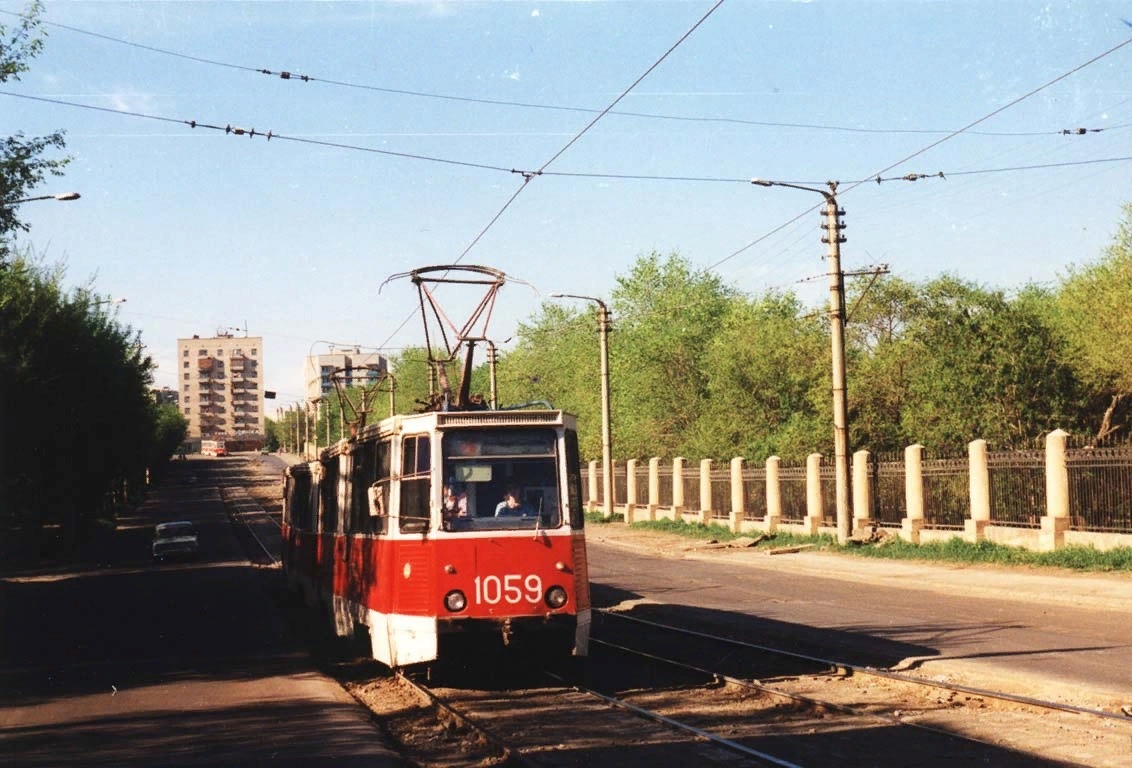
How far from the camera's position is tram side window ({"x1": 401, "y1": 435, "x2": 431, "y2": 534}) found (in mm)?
13500

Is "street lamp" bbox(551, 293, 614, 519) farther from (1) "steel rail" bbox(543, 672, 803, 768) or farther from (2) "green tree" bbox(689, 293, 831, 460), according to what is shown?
(1) "steel rail" bbox(543, 672, 803, 768)

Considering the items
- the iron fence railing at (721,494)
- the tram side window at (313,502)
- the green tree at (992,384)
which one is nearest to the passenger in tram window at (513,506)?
the tram side window at (313,502)

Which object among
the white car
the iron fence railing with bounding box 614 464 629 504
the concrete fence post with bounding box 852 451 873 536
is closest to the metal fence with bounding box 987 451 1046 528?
the concrete fence post with bounding box 852 451 873 536

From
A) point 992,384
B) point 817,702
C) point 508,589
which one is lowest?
point 817,702

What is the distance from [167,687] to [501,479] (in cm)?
415

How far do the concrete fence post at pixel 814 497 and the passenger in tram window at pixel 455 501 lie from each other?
2544 cm

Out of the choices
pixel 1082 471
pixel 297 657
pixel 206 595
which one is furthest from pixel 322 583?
pixel 1082 471

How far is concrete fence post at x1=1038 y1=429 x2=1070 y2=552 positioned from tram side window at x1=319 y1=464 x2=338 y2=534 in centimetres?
1482

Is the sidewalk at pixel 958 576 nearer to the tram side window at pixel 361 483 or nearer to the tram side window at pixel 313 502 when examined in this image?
the tram side window at pixel 313 502

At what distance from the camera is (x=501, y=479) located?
13633 mm

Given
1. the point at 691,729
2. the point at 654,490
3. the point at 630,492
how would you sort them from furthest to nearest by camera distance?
the point at 630,492 < the point at 654,490 < the point at 691,729

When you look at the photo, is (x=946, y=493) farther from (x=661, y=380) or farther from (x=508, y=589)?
(x=661, y=380)

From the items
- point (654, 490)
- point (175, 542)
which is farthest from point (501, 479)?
point (654, 490)

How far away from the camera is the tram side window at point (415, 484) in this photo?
13500 millimetres
